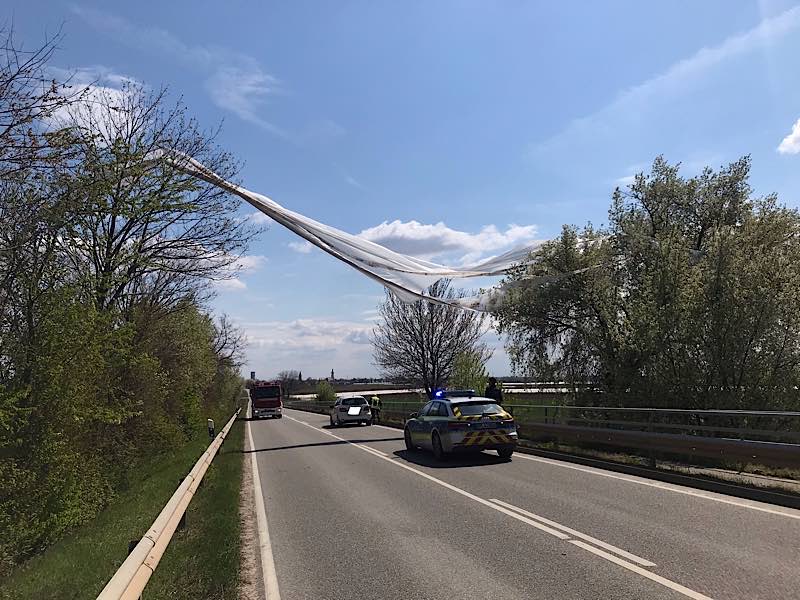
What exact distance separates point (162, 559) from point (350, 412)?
29407 mm

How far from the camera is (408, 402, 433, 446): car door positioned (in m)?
18.0

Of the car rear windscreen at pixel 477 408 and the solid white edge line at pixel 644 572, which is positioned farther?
the car rear windscreen at pixel 477 408

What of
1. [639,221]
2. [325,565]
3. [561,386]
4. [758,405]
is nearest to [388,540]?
[325,565]

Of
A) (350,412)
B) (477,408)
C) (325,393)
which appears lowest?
(350,412)

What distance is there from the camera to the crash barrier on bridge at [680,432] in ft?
34.6

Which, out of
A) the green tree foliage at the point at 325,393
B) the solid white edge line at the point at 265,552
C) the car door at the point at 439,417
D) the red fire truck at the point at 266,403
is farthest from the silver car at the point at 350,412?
the green tree foliage at the point at 325,393

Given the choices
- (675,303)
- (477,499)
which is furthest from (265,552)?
(675,303)

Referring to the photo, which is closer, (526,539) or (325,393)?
(526,539)

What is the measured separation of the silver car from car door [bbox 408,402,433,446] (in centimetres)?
1809

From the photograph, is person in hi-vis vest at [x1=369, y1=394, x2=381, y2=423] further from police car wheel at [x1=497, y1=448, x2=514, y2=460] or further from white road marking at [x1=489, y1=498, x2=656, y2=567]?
white road marking at [x1=489, y1=498, x2=656, y2=567]

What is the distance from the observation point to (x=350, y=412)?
36.8m

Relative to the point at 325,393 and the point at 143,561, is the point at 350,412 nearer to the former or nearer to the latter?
the point at 143,561

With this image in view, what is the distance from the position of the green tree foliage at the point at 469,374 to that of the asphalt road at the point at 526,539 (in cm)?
1844

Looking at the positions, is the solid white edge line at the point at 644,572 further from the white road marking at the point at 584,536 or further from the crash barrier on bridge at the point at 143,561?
the crash barrier on bridge at the point at 143,561
